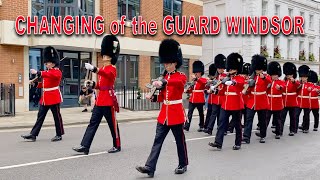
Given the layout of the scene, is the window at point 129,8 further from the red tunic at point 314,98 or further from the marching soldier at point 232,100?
the marching soldier at point 232,100

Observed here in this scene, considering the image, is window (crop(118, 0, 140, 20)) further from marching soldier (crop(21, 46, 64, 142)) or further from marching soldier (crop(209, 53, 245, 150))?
marching soldier (crop(209, 53, 245, 150))

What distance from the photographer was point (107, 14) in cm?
2023

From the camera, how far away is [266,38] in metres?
34.3

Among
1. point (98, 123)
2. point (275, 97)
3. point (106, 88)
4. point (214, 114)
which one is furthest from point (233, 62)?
point (98, 123)

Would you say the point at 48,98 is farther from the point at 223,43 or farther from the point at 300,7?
the point at 300,7

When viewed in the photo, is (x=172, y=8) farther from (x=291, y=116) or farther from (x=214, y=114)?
(x=214, y=114)

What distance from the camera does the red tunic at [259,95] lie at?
1009 centimetres

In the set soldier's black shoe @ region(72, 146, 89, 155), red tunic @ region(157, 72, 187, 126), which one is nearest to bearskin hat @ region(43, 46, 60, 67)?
soldier's black shoe @ region(72, 146, 89, 155)

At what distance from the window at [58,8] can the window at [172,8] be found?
19.3ft

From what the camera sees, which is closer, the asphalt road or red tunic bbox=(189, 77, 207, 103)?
the asphalt road

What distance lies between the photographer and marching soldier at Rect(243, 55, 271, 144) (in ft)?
32.8

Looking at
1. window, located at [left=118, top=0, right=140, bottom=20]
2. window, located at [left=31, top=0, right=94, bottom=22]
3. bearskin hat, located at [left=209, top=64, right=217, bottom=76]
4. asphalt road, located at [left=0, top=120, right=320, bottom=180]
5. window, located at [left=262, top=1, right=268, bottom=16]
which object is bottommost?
asphalt road, located at [left=0, top=120, right=320, bottom=180]

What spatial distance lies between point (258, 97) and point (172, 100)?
401cm

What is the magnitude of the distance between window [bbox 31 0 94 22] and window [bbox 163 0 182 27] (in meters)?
5.89
